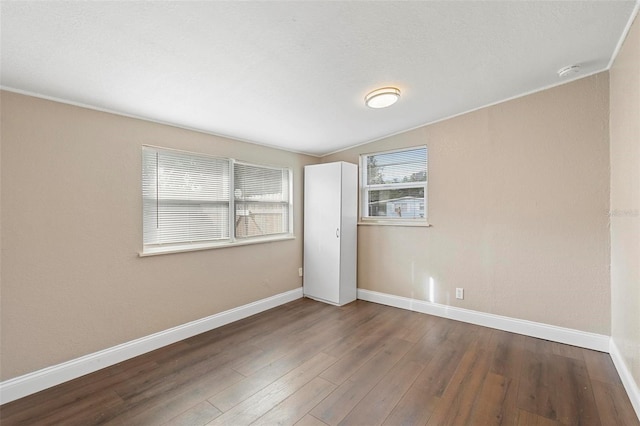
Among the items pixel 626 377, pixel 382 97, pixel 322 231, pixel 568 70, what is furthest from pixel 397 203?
pixel 626 377

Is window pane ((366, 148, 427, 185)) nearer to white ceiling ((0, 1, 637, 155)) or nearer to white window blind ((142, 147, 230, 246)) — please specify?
white ceiling ((0, 1, 637, 155))

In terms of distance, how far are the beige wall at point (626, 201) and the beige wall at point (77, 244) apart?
11.8 feet

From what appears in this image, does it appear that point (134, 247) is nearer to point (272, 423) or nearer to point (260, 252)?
point (260, 252)

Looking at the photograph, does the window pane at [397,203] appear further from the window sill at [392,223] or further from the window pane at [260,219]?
the window pane at [260,219]

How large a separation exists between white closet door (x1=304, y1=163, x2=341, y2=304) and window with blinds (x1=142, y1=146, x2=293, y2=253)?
44 centimetres

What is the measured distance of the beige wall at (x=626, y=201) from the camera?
1855mm

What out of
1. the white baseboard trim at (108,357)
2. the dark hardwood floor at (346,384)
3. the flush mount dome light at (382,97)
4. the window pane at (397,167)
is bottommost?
the dark hardwood floor at (346,384)

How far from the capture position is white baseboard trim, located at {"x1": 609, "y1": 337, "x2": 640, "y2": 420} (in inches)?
72.1

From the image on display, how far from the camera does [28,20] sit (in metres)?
1.39

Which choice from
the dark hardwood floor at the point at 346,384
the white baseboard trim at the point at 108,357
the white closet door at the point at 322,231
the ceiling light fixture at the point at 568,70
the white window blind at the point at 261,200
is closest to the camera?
the dark hardwood floor at the point at 346,384

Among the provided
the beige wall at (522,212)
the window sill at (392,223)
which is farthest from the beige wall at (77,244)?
the beige wall at (522,212)

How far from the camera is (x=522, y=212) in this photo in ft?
9.74

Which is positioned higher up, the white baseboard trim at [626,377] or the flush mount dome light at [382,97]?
A: the flush mount dome light at [382,97]

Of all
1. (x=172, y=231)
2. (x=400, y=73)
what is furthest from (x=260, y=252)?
(x=400, y=73)
